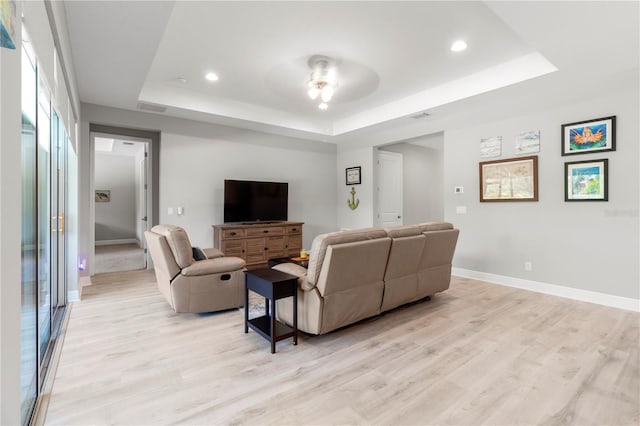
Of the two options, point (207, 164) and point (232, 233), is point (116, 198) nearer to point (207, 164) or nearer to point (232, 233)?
point (207, 164)

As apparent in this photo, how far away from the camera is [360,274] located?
2824 mm

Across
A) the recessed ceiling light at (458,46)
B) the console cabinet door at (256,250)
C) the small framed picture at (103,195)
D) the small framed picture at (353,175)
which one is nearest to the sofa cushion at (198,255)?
the console cabinet door at (256,250)

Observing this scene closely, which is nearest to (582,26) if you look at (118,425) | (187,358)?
(187,358)

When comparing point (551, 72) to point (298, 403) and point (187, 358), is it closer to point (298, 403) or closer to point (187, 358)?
point (298, 403)

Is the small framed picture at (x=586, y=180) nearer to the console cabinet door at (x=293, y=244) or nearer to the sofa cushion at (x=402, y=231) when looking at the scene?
the sofa cushion at (x=402, y=231)

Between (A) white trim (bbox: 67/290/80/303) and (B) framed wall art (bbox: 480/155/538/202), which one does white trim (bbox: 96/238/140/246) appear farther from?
(B) framed wall art (bbox: 480/155/538/202)

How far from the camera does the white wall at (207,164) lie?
4.91 meters

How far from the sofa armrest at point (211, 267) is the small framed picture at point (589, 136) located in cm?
426

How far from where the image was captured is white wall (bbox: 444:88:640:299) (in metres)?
3.63

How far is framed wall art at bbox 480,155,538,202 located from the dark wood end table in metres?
3.56

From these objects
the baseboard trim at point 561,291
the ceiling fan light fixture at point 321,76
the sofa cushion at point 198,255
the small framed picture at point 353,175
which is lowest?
the baseboard trim at point 561,291

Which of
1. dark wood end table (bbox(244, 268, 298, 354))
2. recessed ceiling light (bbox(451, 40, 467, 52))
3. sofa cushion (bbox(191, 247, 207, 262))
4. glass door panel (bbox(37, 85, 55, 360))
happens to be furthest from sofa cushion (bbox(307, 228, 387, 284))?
recessed ceiling light (bbox(451, 40, 467, 52))

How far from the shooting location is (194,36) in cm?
323

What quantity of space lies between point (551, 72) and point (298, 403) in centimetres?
400
